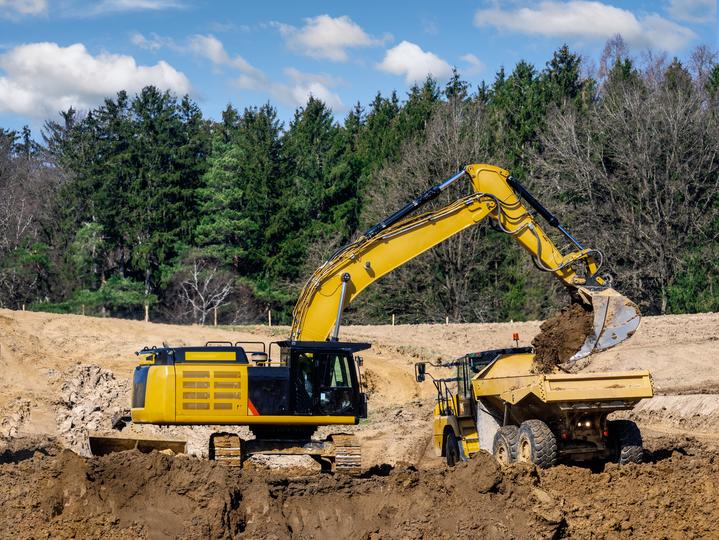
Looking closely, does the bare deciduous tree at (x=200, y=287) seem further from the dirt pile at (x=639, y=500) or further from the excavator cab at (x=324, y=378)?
the dirt pile at (x=639, y=500)

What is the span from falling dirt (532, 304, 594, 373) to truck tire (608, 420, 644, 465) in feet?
5.65

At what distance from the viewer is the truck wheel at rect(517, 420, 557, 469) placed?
14.9m

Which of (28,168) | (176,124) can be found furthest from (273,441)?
(28,168)

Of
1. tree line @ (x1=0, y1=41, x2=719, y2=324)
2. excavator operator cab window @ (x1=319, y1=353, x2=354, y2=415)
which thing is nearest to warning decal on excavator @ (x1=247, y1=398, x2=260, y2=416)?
excavator operator cab window @ (x1=319, y1=353, x2=354, y2=415)

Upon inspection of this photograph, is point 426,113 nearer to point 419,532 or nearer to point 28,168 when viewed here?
point 28,168

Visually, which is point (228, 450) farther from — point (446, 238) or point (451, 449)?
point (446, 238)

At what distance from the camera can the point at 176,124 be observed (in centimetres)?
6456

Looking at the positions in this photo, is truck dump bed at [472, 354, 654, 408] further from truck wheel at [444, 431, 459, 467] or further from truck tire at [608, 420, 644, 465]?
truck wheel at [444, 431, 459, 467]

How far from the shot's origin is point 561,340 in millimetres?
17312

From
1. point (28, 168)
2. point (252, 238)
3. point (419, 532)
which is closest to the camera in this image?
point (419, 532)

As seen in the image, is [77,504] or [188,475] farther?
[188,475]

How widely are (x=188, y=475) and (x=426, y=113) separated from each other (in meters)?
52.4

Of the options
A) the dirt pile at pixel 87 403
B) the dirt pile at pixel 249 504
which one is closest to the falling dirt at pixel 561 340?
the dirt pile at pixel 249 504

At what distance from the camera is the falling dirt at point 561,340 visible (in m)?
17.2
